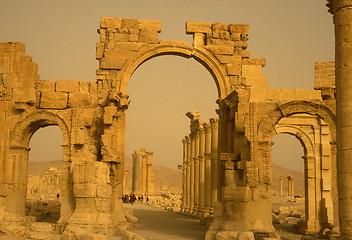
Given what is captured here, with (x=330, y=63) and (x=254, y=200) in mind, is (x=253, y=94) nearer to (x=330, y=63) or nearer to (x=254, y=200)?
(x=330, y=63)

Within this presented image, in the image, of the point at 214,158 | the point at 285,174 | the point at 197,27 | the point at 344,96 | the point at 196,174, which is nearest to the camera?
the point at 344,96

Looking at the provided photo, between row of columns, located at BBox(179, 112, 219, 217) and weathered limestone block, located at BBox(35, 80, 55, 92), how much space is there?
7.71m

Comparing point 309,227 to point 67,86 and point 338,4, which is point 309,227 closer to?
point 67,86

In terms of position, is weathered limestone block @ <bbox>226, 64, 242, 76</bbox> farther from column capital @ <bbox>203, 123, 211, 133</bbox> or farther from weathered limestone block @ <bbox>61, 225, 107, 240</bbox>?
weathered limestone block @ <bbox>61, 225, 107, 240</bbox>

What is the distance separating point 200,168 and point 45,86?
34.5ft

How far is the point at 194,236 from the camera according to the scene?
51.0 feet

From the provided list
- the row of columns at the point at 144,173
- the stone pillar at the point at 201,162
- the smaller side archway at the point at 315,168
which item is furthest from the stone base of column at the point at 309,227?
the row of columns at the point at 144,173

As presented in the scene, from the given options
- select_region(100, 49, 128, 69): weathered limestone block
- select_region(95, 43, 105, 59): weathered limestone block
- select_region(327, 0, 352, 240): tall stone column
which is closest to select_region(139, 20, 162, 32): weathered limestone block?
select_region(100, 49, 128, 69): weathered limestone block

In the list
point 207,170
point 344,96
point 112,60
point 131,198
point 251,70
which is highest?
point 112,60

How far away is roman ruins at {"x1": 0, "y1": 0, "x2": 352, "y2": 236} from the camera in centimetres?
1489

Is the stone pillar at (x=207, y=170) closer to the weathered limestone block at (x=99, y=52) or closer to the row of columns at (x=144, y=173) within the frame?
the weathered limestone block at (x=99, y=52)

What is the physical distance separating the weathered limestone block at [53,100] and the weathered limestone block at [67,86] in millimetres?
274

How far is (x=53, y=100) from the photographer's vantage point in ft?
58.8

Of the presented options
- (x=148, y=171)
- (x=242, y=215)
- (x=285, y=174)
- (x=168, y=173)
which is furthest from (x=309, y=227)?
(x=168, y=173)
